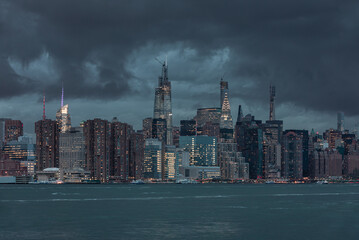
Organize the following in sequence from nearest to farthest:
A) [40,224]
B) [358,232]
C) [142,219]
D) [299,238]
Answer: [299,238], [358,232], [40,224], [142,219]

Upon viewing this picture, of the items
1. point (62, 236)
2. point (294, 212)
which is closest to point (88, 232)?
point (62, 236)

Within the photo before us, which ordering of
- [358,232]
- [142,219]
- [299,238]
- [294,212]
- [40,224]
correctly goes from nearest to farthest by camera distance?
[299,238] → [358,232] → [40,224] → [142,219] → [294,212]

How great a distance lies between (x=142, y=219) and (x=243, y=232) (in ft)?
87.8

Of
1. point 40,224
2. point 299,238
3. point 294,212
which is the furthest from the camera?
point 294,212

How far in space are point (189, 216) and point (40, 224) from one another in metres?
31.2

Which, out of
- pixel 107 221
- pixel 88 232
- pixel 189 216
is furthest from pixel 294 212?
pixel 88 232

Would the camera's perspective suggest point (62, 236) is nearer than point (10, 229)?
Yes

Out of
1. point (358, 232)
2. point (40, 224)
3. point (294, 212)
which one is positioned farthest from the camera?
point (294, 212)

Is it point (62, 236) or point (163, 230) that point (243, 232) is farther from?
point (62, 236)

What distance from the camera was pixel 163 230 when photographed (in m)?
94.5

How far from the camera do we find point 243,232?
306 feet

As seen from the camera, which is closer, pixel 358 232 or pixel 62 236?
pixel 62 236

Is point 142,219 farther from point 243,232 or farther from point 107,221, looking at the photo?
point 243,232

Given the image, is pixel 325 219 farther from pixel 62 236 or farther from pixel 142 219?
pixel 62 236
